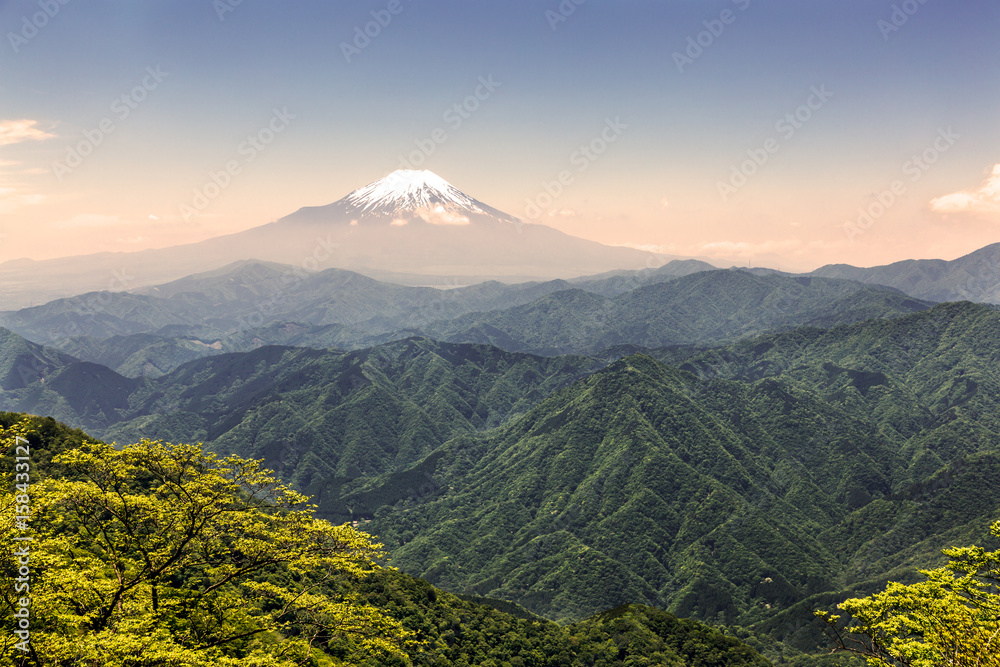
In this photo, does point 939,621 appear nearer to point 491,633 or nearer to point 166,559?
point 166,559

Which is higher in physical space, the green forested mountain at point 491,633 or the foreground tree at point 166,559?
the foreground tree at point 166,559

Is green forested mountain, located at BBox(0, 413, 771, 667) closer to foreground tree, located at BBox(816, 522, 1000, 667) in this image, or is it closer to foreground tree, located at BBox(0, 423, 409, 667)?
foreground tree, located at BBox(0, 423, 409, 667)

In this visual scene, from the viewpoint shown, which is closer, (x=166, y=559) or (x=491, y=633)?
(x=166, y=559)

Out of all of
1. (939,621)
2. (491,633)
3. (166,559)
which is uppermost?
(166,559)

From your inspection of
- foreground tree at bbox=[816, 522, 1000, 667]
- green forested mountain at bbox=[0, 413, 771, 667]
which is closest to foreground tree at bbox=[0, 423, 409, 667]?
foreground tree at bbox=[816, 522, 1000, 667]

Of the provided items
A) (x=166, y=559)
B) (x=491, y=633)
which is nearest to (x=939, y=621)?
(x=166, y=559)

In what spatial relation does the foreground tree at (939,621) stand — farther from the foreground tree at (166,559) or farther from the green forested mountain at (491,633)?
the green forested mountain at (491,633)

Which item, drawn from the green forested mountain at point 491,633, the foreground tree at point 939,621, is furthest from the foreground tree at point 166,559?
the green forested mountain at point 491,633
